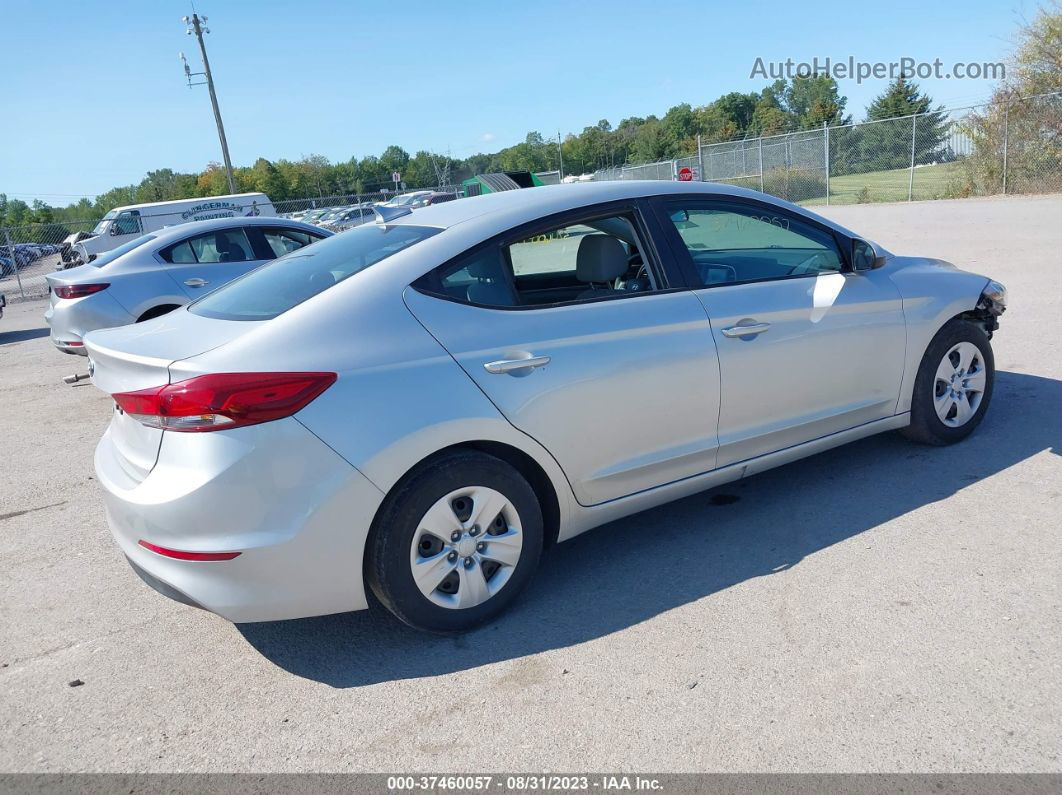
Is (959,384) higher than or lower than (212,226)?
lower

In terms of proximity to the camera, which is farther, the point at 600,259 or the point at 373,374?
the point at 600,259

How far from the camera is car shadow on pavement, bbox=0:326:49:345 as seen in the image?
14.0 metres

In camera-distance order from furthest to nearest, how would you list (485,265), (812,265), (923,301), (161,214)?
(161,214)
(923,301)
(812,265)
(485,265)

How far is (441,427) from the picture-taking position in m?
3.08

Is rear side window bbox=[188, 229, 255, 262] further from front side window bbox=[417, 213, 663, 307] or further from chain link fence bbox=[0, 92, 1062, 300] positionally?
chain link fence bbox=[0, 92, 1062, 300]

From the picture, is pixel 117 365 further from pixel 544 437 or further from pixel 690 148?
pixel 690 148

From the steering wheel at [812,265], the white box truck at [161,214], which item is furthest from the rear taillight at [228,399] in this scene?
the white box truck at [161,214]

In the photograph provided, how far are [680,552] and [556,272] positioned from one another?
1.64m

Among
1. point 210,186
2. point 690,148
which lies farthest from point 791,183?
point 210,186

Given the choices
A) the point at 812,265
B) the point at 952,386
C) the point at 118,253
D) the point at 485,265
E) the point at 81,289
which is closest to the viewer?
the point at 485,265

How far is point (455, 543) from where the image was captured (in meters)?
3.21

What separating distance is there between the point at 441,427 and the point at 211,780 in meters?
1.36

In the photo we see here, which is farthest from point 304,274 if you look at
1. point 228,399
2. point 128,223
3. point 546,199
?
point 128,223

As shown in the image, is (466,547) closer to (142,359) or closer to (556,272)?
(142,359)
